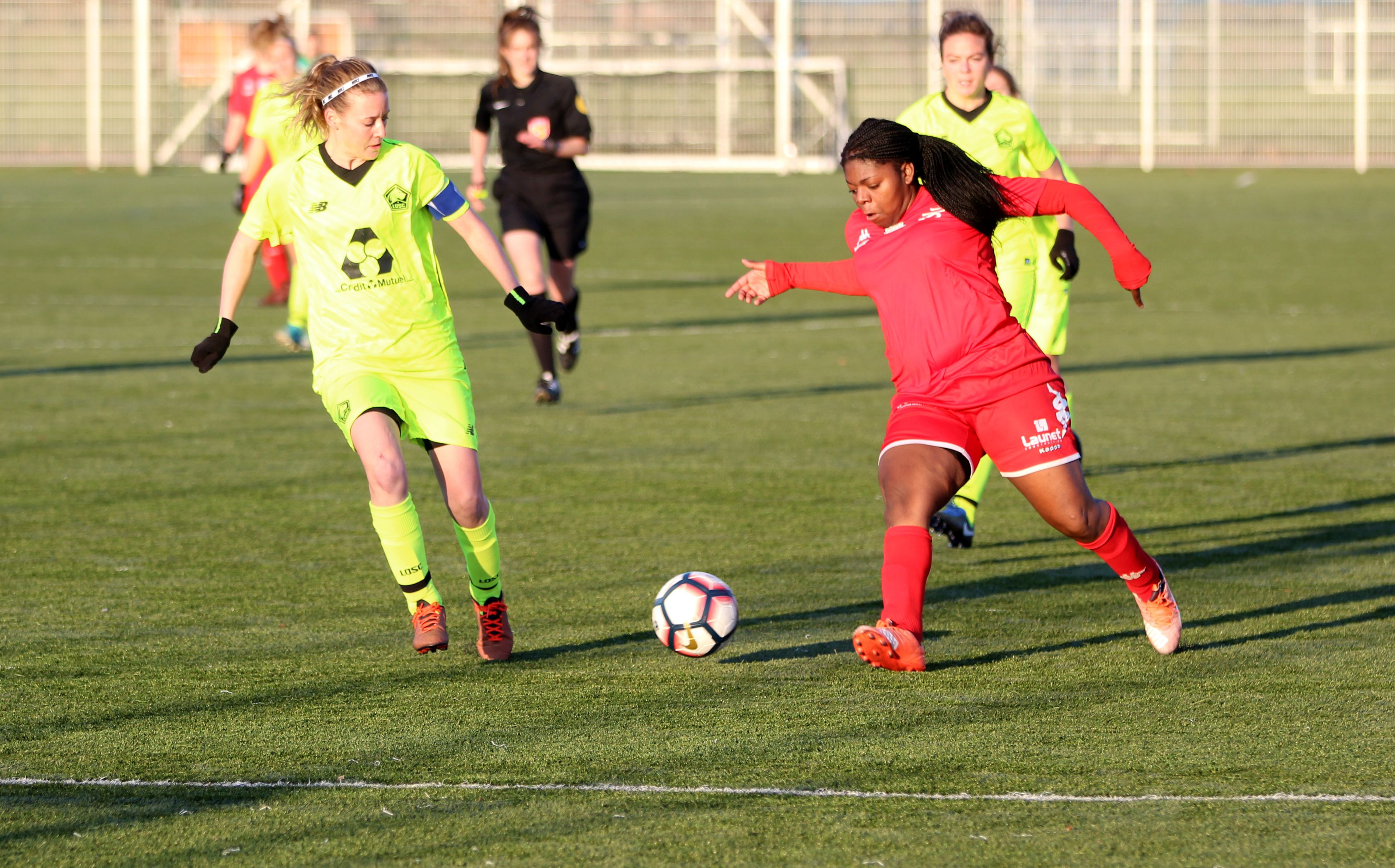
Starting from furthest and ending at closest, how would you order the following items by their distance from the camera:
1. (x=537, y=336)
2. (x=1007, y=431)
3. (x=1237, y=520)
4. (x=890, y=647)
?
(x=537, y=336), (x=1237, y=520), (x=1007, y=431), (x=890, y=647)

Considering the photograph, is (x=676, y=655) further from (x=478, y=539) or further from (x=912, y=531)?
(x=912, y=531)

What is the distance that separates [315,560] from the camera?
6898 mm

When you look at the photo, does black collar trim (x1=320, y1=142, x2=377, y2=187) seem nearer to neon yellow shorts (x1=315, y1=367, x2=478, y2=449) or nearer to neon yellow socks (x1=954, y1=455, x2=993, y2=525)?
neon yellow shorts (x1=315, y1=367, x2=478, y2=449)

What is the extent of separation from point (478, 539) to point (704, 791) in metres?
1.59

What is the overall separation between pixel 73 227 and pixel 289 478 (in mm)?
16394

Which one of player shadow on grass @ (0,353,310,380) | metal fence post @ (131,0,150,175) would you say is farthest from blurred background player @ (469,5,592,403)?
metal fence post @ (131,0,150,175)

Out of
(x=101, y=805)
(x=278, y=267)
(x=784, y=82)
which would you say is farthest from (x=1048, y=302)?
(x=784, y=82)

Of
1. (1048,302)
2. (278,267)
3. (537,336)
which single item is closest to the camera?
(1048,302)

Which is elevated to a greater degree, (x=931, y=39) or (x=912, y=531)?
(x=931, y=39)

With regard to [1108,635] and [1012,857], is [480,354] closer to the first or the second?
[1108,635]

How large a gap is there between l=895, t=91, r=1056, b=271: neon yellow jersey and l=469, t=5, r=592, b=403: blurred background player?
3.64 m

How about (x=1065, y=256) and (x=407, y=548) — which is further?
(x=1065, y=256)

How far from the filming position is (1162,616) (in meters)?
5.51

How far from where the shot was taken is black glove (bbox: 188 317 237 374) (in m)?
5.43
